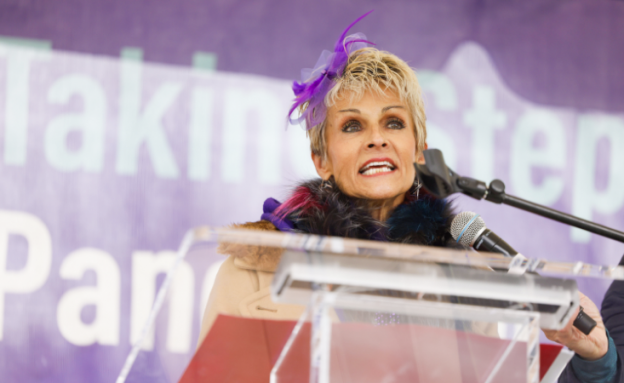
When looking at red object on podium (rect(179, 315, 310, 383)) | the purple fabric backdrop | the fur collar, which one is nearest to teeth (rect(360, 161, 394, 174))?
the fur collar

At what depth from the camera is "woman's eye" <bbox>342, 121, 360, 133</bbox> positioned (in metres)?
1.58

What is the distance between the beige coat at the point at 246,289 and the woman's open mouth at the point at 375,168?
78cm

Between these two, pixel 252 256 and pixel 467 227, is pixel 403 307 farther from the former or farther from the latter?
pixel 467 227

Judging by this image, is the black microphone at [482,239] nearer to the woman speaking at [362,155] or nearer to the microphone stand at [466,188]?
the microphone stand at [466,188]

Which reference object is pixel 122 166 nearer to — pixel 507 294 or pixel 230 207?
pixel 230 207

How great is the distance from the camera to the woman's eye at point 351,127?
62.3 inches

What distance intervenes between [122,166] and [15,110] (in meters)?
0.43

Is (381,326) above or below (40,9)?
below

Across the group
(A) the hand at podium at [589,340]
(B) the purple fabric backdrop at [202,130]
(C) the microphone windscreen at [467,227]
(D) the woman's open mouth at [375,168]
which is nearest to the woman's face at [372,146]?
(D) the woman's open mouth at [375,168]

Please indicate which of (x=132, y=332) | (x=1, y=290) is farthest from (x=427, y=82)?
(x=1, y=290)

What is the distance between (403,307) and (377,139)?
0.90 meters

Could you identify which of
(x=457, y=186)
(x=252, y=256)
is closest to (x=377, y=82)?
(x=457, y=186)

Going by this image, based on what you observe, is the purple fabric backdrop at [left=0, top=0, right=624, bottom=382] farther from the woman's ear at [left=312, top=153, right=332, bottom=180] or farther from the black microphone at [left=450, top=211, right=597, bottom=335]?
the black microphone at [left=450, top=211, right=597, bottom=335]

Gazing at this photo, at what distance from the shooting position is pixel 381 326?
687 mm
